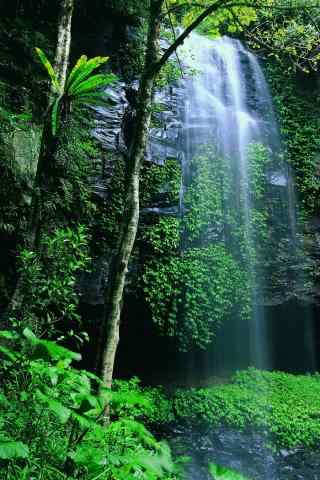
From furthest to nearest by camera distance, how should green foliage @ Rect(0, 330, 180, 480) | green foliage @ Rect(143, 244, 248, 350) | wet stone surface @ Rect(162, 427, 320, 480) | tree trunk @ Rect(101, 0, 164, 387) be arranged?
green foliage @ Rect(143, 244, 248, 350) < wet stone surface @ Rect(162, 427, 320, 480) < tree trunk @ Rect(101, 0, 164, 387) < green foliage @ Rect(0, 330, 180, 480)

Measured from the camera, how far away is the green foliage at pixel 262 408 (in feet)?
20.1

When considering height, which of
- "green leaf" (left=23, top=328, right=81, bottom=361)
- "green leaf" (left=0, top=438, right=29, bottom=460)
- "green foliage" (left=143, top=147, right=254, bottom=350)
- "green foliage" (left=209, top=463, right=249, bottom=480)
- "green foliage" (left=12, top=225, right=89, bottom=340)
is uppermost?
"green foliage" (left=143, top=147, right=254, bottom=350)

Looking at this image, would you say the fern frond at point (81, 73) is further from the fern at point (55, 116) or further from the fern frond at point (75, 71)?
the fern at point (55, 116)

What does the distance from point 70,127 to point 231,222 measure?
3.77 meters

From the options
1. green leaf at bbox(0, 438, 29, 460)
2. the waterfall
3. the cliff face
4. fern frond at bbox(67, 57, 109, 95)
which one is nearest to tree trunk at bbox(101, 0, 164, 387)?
fern frond at bbox(67, 57, 109, 95)

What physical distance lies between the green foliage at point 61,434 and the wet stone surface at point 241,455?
3318mm

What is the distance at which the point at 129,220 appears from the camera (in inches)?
177

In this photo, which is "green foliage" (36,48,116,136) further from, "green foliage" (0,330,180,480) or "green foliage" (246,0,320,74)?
"green foliage" (0,330,180,480)

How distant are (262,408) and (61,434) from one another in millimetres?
4868

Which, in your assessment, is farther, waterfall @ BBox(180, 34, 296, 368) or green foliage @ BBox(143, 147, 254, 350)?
waterfall @ BBox(180, 34, 296, 368)

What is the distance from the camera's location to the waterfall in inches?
320

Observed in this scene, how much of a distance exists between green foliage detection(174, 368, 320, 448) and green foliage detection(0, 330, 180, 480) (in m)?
4.15

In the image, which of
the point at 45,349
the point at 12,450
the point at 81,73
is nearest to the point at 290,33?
the point at 81,73

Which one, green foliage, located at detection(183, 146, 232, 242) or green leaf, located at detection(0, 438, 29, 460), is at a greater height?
green foliage, located at detection(183, 146, 232, 242)
